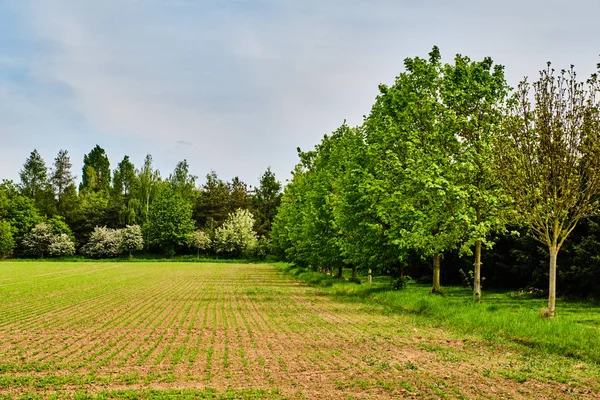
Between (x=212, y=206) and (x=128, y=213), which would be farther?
(x=212, y=206)

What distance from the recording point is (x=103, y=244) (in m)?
105

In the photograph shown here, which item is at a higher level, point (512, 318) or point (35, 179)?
point (35, 179)

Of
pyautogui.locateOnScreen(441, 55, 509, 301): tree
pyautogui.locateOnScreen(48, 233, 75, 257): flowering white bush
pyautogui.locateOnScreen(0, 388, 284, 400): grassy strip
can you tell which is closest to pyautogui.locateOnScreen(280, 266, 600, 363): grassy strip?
pyautogui.locateOnScreen(441, 55, 509, 301): tree

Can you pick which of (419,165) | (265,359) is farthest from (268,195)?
(265,359)

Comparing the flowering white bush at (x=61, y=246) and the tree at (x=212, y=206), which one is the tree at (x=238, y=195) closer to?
the tree at (x=212, y=206)

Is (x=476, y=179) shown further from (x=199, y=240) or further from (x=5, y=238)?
(x=5, y=238)

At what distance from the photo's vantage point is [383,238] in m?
30.4

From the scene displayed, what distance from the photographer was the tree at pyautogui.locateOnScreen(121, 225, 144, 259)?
104 meters

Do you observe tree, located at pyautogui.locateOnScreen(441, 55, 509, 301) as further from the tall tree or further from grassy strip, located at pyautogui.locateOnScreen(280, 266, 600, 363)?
the tall tree

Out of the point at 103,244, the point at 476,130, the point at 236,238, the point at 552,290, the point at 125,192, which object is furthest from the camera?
the point at 125,192

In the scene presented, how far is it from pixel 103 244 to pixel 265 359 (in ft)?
324

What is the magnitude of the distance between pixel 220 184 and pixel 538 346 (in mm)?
120401

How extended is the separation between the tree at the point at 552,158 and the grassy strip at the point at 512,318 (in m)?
1.72

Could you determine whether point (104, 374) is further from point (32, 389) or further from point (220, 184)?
point (220, 184)
